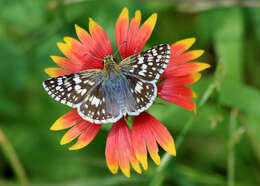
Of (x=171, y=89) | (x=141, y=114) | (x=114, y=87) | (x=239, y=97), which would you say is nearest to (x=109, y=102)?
(x=114, y=87)

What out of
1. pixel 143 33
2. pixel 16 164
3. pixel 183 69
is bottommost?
pixel 16 164

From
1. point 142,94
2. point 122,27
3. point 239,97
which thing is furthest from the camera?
point 239,97

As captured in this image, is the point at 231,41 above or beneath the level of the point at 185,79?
beneath

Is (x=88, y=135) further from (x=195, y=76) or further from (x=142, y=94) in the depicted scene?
(x=195, y=76)

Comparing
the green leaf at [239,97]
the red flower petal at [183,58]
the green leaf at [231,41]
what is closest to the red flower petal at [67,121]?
the red flower petal at [183,58]

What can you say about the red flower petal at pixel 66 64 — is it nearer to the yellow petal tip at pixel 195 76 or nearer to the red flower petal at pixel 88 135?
the red flower petal at pixel 88 135

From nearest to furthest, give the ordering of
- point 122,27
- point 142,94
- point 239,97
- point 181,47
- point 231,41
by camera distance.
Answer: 1. point 142,94
2. point 181,47
3. point 122,27
4. point 239,97
5. point 231,41

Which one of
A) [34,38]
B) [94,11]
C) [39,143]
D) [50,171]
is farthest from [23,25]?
[50,171]
